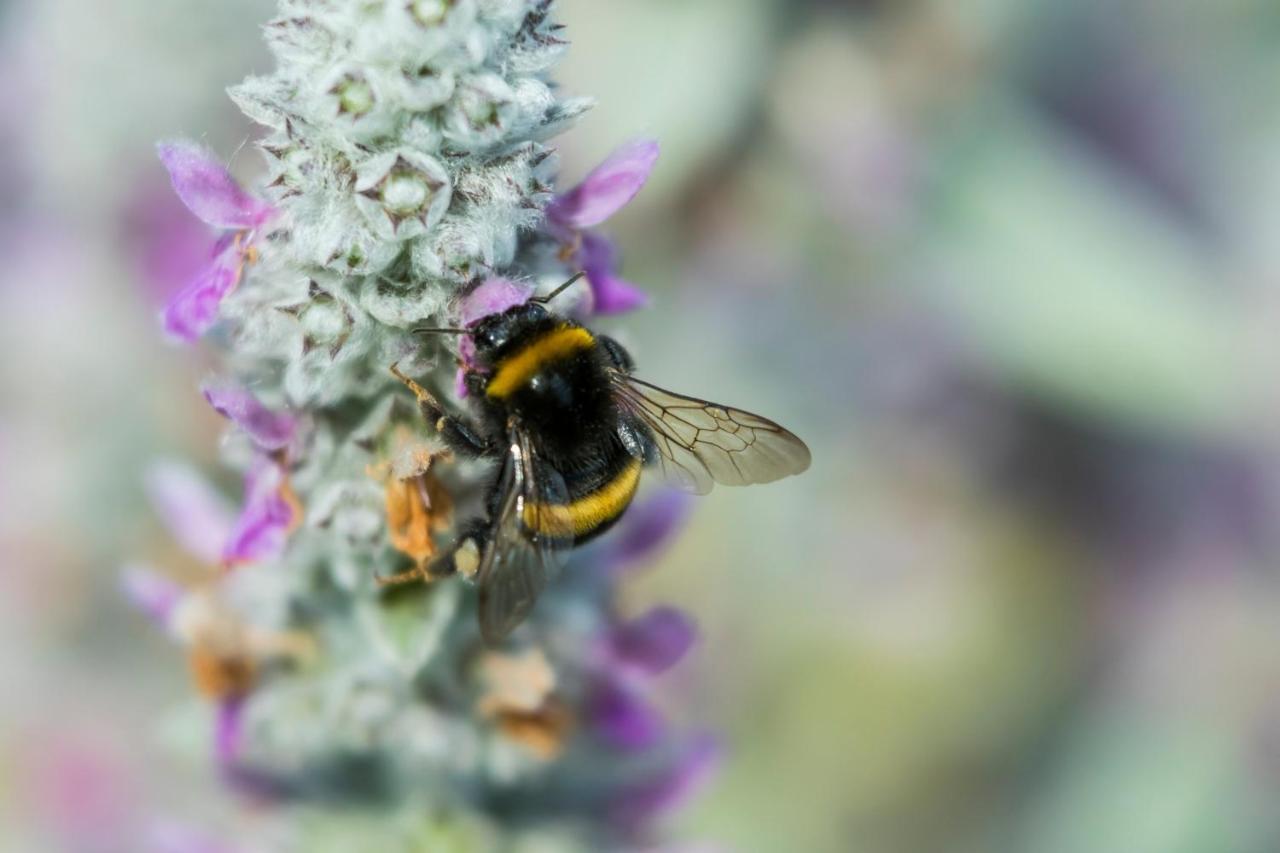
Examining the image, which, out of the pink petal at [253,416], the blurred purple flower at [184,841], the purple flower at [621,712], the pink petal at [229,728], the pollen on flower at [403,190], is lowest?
the blurred purple flower at [184,841]

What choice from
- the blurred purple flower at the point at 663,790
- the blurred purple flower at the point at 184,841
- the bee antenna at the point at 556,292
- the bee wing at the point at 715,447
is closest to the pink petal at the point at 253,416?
the bee antenna at the point at 556,292

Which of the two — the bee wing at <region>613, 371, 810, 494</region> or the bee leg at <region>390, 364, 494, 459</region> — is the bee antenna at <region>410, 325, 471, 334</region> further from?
the bee wing at <region>613, 371, 810, 494</region>

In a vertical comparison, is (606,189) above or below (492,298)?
above

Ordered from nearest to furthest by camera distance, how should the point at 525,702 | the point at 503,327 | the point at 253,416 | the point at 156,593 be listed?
the point at 253,416 < the point at 503,327 < the point at 525,702 < the point at 156,593

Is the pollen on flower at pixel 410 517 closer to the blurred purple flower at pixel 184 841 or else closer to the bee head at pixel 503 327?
the bee head at pixel 503 327

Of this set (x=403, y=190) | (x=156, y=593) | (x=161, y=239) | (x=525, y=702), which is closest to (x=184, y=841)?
(x=156, y=593)

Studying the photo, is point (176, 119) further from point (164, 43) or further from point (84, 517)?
point (84, 517)

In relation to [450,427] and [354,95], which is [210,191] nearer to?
[354,95]
